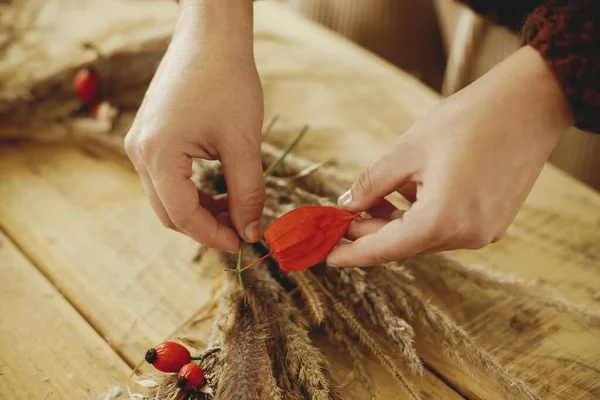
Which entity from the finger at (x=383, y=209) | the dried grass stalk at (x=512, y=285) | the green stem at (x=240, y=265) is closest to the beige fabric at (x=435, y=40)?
the dried grass stalk at (x=512, y=285)

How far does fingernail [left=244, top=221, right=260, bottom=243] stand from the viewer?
0.69m

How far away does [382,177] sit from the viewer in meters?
0.59

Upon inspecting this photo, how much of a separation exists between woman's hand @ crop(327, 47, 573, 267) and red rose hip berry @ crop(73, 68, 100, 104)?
28.0 inches

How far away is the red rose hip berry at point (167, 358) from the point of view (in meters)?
0.63

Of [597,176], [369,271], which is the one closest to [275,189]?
[369,271]

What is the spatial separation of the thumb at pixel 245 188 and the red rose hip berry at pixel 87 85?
53 cm

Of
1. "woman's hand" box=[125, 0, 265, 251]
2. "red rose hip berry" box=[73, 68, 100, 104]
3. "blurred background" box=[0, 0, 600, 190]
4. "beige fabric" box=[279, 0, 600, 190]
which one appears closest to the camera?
"woman's hand" box=[125, 0, 265, 251]

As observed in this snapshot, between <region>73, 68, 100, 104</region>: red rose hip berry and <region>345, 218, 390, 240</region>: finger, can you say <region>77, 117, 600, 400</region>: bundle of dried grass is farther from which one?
<region>73, 68, 100, 104</region>: red rose hip berry

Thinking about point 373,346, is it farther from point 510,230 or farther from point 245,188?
point 510,230

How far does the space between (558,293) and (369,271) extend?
28 centimetres

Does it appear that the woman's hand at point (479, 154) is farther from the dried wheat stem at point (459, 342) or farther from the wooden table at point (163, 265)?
the wooden table at point (163, 265)

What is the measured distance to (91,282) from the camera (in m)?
0.80

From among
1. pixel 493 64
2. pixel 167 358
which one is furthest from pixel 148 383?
pixel 493 64

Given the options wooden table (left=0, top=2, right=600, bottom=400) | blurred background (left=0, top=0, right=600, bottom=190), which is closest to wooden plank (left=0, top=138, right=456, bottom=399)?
wooden table (left=0, top=2, right=600, bottom=400)
